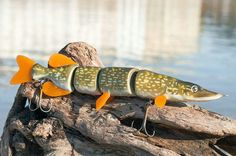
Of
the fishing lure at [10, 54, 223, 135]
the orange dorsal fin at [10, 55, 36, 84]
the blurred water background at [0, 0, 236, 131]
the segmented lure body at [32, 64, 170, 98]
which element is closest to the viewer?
the fishing lure at [10, 54, 223, 135]

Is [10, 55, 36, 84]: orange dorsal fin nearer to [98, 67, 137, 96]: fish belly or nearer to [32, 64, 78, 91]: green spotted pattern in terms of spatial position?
[32, 64, 78, 91]: green spotted pattern

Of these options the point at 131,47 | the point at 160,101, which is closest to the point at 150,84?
the point at 160,101

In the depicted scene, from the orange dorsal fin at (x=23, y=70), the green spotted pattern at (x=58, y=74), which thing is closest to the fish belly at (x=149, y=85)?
the green spotted pattern at (x=58, y=74)

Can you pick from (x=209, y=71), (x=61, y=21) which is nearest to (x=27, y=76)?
(x=209, y=71)

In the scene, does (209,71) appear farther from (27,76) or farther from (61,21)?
(61,21)

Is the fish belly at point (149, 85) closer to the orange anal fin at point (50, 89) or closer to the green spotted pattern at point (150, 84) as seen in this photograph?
the green spotted pattern at point (150, 84)

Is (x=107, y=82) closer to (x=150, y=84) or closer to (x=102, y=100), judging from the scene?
(x=102, y=100)

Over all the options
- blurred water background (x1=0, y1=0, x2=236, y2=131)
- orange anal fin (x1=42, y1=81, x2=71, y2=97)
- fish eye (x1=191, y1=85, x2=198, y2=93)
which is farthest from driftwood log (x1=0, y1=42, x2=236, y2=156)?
blurred water background (x1=0, y1=0, x2=236, y2=131)
